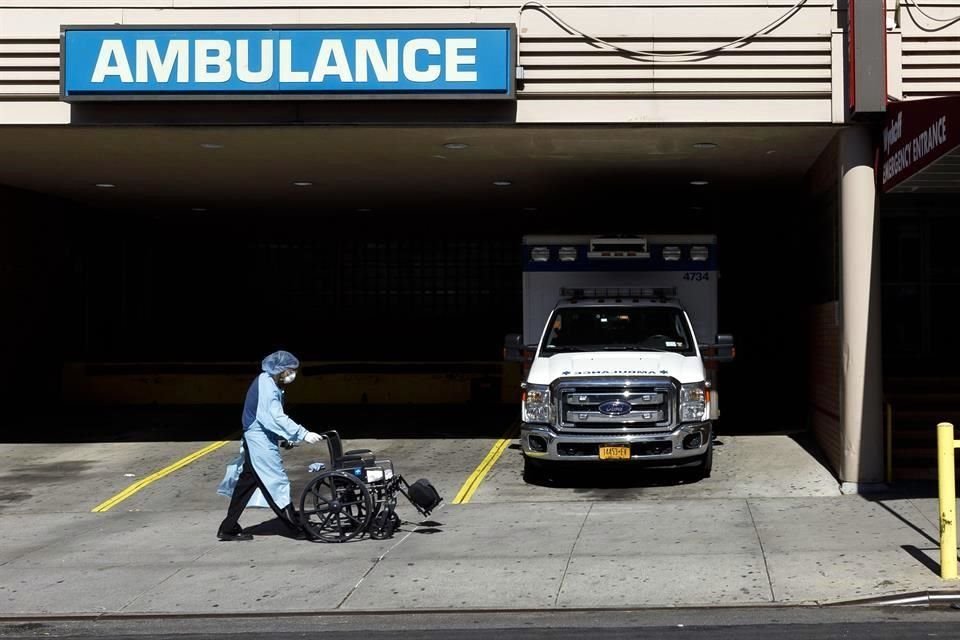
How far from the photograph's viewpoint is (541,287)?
55.3ft

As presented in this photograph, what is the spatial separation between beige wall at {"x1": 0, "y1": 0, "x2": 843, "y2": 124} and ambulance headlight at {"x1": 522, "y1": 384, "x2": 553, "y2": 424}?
3166mm

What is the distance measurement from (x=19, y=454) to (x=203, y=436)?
107 inches

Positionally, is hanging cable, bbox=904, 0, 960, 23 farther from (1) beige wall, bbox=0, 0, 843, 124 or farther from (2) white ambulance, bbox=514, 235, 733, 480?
(2) white ambulance, bbox=514, 235, 733, 480

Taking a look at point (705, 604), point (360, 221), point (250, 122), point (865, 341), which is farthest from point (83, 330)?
point (705, 604)

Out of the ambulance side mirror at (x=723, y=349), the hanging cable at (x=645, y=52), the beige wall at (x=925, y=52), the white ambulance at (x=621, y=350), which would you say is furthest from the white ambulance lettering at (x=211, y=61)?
the beige wall at (x=925, y=52)

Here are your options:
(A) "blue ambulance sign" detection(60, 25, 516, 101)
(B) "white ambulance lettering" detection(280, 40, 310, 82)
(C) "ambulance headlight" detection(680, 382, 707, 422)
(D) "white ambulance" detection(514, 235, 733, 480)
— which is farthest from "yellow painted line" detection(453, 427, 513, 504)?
(B) "white ambulance lettering" detection(280, 40, 310, 82)

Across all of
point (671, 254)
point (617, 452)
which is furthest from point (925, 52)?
point (617, 452)

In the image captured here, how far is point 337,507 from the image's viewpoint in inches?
456

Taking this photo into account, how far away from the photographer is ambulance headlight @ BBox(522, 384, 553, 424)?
46.3ft

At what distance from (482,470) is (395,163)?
4751 mm

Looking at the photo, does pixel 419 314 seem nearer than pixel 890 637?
No

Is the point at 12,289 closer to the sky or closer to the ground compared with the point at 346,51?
closer to the ground

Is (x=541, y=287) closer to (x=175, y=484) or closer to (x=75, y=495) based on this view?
(x=175, y=484)

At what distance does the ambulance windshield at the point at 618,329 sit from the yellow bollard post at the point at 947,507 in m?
5.64
